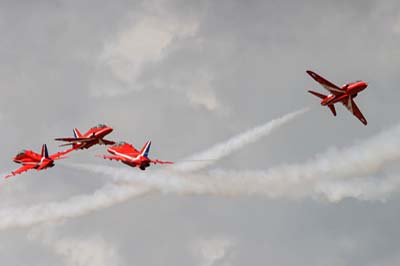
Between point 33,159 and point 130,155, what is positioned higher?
Answer: point 33,159

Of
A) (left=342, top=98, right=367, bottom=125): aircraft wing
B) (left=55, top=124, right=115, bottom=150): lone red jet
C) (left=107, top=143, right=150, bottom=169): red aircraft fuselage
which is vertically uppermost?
(left=55, top=124, right=115, bottom=150): lone red jet

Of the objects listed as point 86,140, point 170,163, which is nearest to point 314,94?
point 170,163

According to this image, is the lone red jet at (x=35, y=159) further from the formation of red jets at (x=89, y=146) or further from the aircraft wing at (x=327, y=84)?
the aircraft wing at (x=327, y=84)

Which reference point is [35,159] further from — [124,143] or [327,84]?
[327,84]

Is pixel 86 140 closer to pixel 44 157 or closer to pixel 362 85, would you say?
pixel 44 157

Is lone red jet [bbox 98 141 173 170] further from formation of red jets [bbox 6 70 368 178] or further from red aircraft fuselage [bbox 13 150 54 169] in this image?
red aircraft fuselage [bbox 13 150 54 169]

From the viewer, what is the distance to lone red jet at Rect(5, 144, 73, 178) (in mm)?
185375

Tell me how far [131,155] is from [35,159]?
70.9 ft

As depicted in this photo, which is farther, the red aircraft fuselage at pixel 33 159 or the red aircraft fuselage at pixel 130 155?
the red aircraft fuselage at pixel 33 159

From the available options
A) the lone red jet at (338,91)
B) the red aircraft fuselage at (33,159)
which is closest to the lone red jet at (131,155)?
the red aircraft fuselage at (33,159)

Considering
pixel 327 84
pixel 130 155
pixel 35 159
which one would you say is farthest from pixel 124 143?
pixel 327 84

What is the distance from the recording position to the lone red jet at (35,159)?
185 metres

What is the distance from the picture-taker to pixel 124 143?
178m

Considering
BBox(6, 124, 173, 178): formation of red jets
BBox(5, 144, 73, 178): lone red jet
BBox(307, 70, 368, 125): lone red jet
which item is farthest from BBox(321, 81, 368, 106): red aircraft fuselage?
BBox(5, 144, 73, 178): lone red jet
